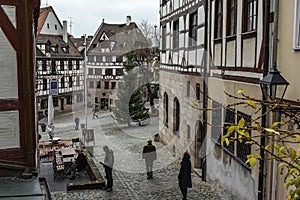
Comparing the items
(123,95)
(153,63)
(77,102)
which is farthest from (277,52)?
(77,102)

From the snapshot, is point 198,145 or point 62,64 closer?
point 198,145

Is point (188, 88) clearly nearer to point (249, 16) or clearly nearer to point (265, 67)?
point (249, 16)

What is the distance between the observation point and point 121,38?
38.6 metres

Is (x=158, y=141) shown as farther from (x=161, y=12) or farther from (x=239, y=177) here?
(x=239, y=177)

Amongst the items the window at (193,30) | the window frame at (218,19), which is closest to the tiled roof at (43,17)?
the window at (193,30)

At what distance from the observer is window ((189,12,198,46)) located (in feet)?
40.8

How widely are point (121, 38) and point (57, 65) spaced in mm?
6778

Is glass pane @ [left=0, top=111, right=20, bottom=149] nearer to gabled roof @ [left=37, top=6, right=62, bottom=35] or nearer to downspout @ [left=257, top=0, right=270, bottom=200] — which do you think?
downspout @ [left=257, top=0, right=270, bottom=200]

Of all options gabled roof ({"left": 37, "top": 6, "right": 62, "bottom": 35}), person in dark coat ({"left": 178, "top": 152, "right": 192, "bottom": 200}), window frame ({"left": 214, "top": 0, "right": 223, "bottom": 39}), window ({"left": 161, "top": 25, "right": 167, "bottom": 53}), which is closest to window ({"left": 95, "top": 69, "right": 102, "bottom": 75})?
gabled roof ({"left": 37, "top": 6, "right": 62, "bottom": 35})

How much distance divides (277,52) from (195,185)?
17.5 ft

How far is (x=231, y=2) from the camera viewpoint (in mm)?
9203

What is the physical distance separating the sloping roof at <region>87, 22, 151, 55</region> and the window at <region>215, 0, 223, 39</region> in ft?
75.4

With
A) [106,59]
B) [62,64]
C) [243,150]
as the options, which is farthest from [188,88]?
[106,59]

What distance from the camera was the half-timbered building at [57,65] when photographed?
33.6m
